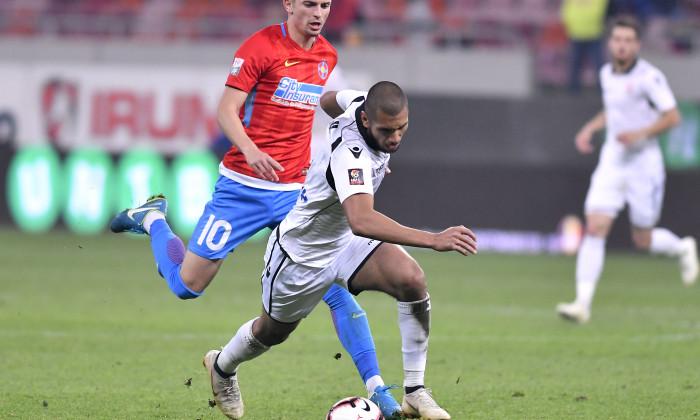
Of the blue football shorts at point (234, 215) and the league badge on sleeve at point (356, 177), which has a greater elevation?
the league badge on sleeve at point (356, 177)

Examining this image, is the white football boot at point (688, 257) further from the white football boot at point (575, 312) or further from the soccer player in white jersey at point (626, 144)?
the white football boot at point (575, 312)

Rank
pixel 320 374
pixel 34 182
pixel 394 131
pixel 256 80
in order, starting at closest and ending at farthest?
pixel 394 131 → pixel 256 80 → pixel 320 374 → pixel 34 182

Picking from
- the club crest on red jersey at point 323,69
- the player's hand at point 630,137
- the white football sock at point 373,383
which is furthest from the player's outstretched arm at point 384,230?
the player's hand at point 630,137

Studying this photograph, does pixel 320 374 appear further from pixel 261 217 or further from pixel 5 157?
pixel 5 157

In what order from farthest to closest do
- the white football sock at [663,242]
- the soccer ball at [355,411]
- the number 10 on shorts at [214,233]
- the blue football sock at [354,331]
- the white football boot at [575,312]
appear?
1. the white football sock at [663,242]
2. the white football boot at [575,312]
3. the number 10 on shorts at [214,233]
4. the blue football sock at [354,331]
5. the soccer ball at [355,411]

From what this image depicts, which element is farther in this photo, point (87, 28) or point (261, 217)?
point (87, 28)

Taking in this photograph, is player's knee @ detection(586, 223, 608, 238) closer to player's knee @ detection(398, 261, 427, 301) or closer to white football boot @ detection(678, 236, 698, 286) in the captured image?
white football boot @ detection(678, 236, 698, 286)

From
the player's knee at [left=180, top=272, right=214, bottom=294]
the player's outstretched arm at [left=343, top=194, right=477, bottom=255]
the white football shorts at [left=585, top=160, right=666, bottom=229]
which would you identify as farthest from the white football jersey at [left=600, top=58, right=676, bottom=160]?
the player's outstretched arm at [left=343, top=194, right=477, bottom=255]

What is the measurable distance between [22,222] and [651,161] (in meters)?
8.55

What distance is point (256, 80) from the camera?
586 centimetres

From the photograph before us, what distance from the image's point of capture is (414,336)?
5.11 m

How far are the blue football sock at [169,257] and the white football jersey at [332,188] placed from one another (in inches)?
35.0

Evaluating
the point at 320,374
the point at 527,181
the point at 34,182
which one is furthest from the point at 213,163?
the point at 320,374

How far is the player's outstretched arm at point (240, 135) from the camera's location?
203 inches
